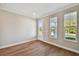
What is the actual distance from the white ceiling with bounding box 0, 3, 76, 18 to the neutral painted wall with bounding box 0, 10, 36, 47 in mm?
172

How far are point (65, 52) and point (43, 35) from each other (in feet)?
2.35

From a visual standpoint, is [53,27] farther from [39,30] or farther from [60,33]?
[39,30]

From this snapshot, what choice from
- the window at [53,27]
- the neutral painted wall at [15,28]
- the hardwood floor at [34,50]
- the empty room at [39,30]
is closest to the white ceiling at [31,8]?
the empty room at [39,30]

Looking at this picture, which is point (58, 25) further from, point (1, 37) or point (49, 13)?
point (1, 37)

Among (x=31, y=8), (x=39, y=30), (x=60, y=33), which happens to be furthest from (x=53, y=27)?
(x=31, y=8)

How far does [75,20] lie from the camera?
5.90ft

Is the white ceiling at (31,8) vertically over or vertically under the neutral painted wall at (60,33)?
over

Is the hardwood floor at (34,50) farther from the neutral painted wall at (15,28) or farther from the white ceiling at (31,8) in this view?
the white ceiling at (31,8)

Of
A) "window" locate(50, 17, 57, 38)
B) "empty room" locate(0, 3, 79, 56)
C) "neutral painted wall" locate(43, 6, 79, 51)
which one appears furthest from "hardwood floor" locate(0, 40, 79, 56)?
"window" locate(50, 17, 57, 38)

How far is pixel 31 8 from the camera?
1.88 m

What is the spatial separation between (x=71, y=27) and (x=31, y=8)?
3.33 feet

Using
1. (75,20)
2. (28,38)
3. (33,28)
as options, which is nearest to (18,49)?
(28,38)

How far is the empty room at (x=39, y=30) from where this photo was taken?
1.82m

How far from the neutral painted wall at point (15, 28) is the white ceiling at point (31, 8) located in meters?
0.17
